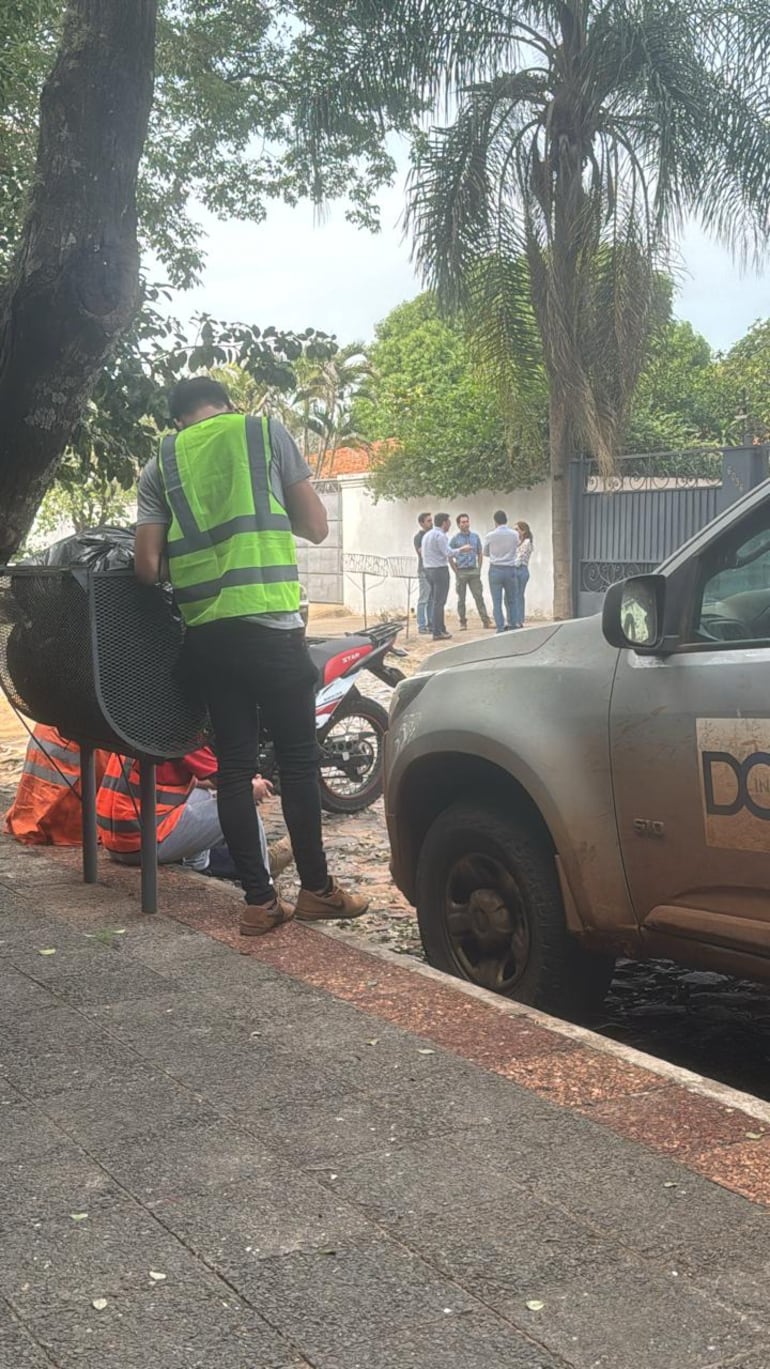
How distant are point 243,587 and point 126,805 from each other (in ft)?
5.06

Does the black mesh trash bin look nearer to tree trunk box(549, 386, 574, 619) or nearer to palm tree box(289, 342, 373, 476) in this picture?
tree trunk box(549, 386, 574, 619)

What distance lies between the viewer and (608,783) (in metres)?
3.98

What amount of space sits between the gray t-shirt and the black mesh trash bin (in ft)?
0.80

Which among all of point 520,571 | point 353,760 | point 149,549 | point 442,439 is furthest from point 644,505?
point 149,549

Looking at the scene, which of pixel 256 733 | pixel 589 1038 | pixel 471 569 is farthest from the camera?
pixel 471 569

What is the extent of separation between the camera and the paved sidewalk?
7.91ft

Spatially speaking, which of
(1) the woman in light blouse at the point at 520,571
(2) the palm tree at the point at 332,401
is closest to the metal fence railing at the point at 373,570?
(1) the woman in light blouse at the point at 520,571

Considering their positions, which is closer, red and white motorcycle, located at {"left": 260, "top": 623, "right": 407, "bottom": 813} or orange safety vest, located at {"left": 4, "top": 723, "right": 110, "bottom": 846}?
orange safety vest, located at {"left": 4, "top": 723, "right": 110, "bottom": 846}

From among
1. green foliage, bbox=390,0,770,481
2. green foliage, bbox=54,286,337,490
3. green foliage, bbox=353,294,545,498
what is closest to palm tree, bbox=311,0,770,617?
green foliage, bbox=390,0,770,481

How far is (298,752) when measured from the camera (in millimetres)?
5020

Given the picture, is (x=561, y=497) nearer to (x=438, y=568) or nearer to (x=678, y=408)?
(x=438, y=568)

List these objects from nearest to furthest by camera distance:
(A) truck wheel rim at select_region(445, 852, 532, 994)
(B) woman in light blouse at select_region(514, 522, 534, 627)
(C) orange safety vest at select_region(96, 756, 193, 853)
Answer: (A) truck wheel rim at select_region(445, 852, 532, 994) < (C) orange safety vest at select_region(96, 756, 193, 853) < (B) woman in light blouse at select_region(514, 522, 534, 627)

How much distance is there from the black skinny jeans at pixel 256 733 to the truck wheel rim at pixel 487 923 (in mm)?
668

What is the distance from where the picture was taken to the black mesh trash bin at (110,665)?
5012 mm
